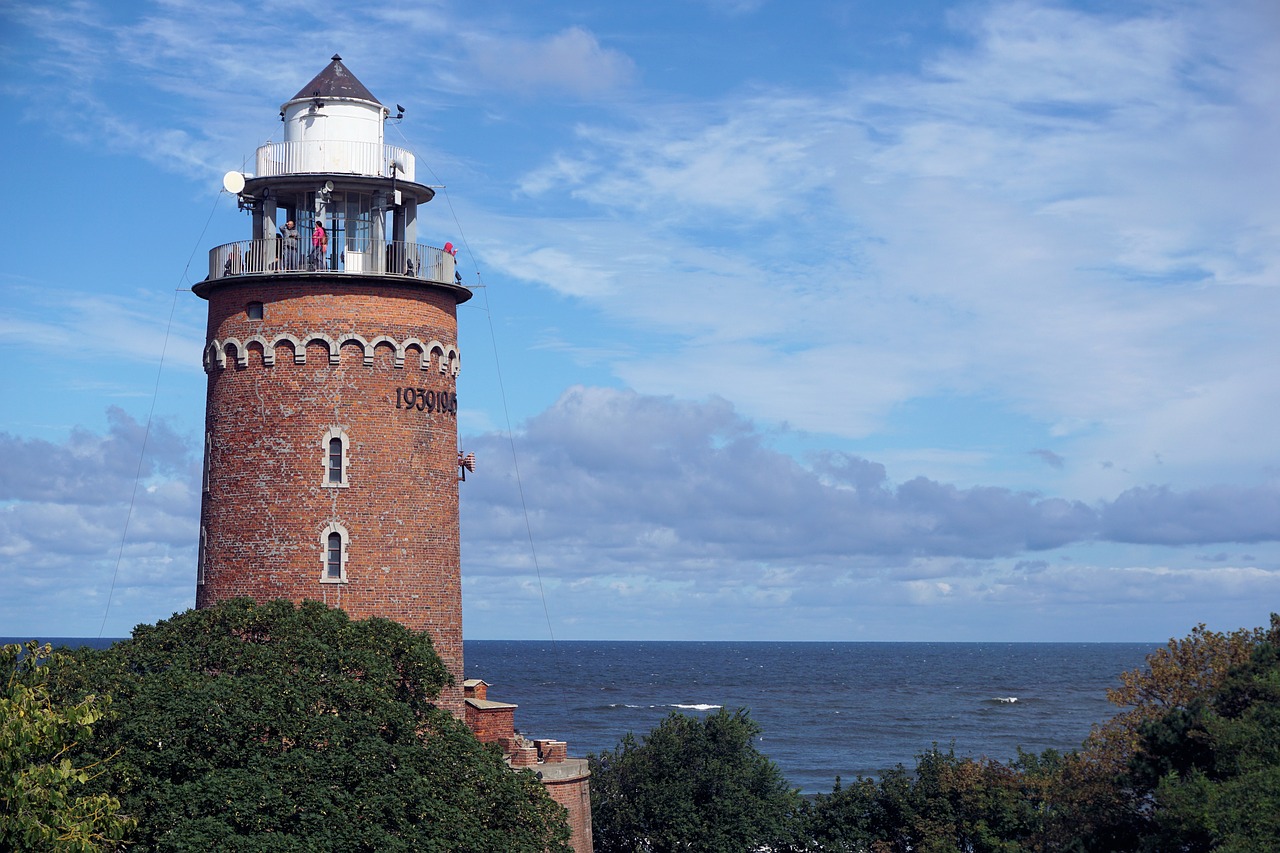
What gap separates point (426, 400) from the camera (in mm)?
29531

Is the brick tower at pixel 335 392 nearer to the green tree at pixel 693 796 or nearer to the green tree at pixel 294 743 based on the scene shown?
the green tree at pixel 294 743

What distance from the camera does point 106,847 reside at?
67.1 ft

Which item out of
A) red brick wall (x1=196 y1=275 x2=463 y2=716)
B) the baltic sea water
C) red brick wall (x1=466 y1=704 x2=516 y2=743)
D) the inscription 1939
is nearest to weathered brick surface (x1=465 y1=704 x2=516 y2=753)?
red brick wall (x1=466 y1=704 x2=516 y2=743)

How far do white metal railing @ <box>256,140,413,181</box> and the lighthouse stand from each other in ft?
0.10

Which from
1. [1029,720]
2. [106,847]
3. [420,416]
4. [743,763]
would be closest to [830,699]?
[1029,720]

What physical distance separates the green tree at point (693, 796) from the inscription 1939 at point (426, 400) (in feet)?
39.3

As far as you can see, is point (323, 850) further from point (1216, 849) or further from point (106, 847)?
point (1216, 849)

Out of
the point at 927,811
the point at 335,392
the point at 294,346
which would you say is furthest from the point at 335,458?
the point at 927,811

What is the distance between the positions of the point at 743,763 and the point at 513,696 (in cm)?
9228

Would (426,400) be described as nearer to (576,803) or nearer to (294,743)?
(294,743)

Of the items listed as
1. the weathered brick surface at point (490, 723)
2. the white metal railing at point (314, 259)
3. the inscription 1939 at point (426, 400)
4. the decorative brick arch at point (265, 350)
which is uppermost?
the white metal railing at point (314, 259)

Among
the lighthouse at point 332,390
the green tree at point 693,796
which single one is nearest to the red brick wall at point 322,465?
the lighthouse at point 332,390

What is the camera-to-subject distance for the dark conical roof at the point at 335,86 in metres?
29.4

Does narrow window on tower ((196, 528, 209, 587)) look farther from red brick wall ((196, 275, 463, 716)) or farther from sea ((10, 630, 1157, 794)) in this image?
sea ((10, 630, 1157, 794))
